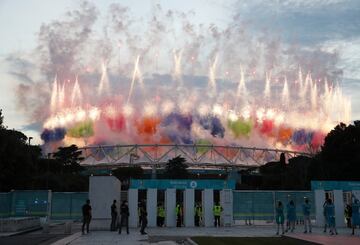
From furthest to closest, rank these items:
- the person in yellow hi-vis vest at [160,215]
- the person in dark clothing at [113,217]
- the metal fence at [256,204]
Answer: the metal fence at [256,204] → the person in yellow hi-vis vest at [160,215] → the person in dark clothing at [113,217]

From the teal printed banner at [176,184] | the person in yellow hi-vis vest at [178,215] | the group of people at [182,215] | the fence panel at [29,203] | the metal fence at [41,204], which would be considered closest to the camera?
the group of people at [182,215]

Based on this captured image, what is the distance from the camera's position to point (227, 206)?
37312 mm

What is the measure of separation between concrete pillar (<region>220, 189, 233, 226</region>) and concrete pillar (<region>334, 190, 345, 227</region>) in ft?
26.1

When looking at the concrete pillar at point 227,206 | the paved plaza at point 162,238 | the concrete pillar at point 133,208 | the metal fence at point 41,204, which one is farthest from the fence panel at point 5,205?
the concrete pillar at point 227,206

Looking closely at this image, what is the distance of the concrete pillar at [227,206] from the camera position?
36906 mm

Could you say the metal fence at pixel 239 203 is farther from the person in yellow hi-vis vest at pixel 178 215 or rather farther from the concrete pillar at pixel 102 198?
the concrete pillar at pixel 102 198

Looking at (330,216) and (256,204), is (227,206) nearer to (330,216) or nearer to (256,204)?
(256,204)

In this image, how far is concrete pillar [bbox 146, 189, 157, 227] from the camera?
3594 cm

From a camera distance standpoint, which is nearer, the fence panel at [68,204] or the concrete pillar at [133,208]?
the concrete pillar at [133,208]

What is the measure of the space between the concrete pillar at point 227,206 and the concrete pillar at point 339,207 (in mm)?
7966

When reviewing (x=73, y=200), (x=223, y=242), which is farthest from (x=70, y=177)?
(x=223, y=242)

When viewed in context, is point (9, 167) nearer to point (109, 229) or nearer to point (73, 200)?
point (73, 200)

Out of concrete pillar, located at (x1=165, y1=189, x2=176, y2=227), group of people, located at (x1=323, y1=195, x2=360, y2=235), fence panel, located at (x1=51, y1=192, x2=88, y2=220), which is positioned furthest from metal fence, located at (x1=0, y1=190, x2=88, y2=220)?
group of people, located at (x1=323, y1=195, x2=360, y2=235)

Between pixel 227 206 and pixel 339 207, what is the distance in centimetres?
856
